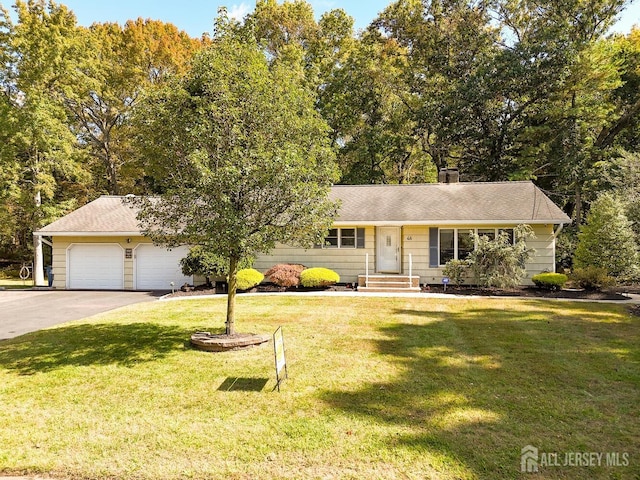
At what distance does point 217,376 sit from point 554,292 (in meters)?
12.7

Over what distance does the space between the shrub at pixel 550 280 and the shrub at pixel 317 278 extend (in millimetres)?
7389

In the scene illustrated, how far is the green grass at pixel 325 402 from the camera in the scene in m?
3.62

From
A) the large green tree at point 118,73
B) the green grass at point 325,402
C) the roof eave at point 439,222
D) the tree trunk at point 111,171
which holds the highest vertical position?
the large green tree at point 118,73

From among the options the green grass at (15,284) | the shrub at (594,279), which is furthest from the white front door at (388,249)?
the green grass at (15,284)

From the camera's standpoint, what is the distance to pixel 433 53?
26.7m

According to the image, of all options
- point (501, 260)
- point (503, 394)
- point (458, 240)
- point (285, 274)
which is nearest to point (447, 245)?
point (458, 240)

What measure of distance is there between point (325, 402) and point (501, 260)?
36.3 feet

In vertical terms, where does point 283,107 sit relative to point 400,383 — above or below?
above

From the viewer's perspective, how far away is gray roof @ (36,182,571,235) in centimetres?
1531

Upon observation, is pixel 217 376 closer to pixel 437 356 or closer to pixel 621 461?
pixel 437 356

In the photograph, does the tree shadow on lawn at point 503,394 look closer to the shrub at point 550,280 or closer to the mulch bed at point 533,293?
the mulch bed at point 533,293

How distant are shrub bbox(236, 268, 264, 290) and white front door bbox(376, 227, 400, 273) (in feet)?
16.4

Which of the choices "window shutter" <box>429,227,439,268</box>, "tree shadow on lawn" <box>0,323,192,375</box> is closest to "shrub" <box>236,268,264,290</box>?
"tree shadow on lawn" <box>0,323,192,375</box>

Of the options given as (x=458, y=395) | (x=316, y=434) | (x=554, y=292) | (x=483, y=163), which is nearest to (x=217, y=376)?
(x=316, y=434)
